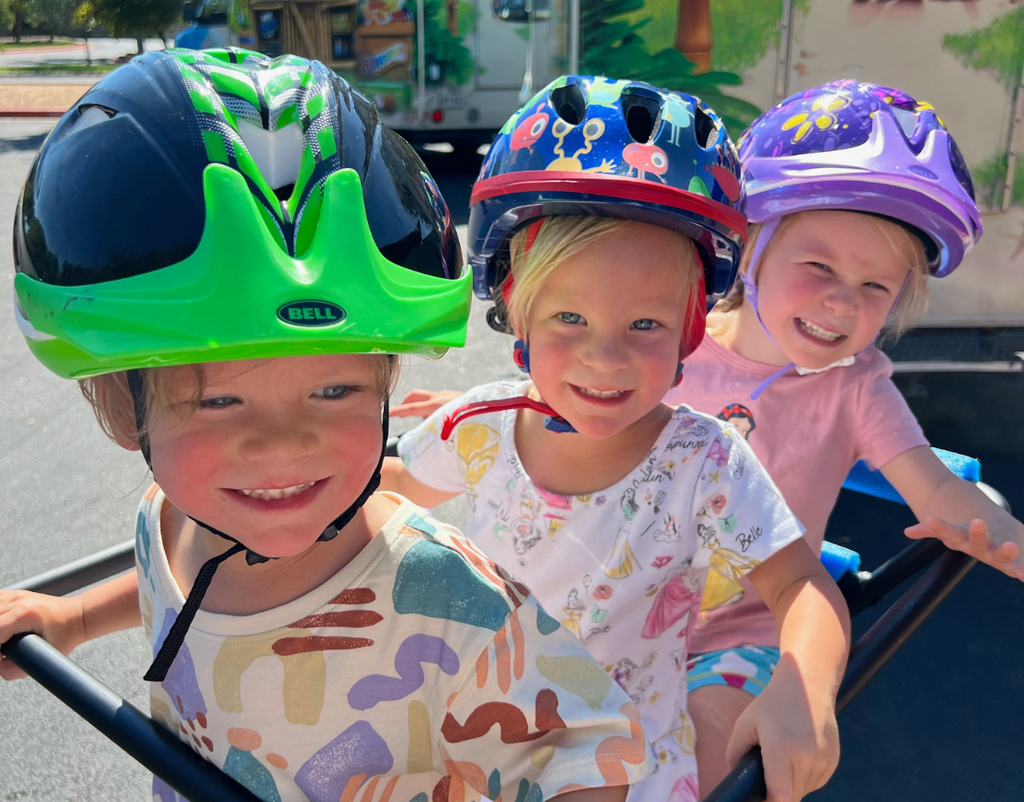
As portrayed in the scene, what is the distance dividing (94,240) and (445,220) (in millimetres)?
558

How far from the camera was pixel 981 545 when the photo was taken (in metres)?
2.02

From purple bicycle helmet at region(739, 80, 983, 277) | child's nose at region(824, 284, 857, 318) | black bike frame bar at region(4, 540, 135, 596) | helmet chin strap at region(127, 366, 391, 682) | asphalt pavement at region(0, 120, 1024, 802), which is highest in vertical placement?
purple bicycle helmet at region(739, 80, 983, 277)

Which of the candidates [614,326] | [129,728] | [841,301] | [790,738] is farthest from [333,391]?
[841,301]

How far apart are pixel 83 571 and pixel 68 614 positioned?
0.43ft

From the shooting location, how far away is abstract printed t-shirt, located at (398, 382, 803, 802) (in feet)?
6.34

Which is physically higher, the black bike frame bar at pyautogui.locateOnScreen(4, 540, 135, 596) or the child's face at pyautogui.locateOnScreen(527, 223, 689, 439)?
the child's face at pyautogui.locateOnScreen(527, 223, 689, 439)

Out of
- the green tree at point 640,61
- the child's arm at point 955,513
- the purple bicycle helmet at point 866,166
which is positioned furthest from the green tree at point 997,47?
the child's arm at point 955,513

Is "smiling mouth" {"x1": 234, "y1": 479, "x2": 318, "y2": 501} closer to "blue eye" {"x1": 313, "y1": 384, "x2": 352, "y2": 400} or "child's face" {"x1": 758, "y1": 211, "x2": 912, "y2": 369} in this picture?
"blue eye" {"x1": 313, "y1": 384, "x2": 352, "y2": 400}

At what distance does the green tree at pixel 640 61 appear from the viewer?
4.74m

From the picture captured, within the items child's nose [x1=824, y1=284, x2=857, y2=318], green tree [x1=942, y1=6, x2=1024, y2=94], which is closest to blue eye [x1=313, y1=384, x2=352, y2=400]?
child's nose [x1=824, y1=284, x2=857, y2=318]

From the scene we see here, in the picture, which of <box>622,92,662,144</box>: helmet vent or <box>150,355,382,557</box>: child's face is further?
<box>622,92,662,144</box>: helmet vent

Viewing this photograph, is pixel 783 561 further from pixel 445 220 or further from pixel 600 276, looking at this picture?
pixel 445 220

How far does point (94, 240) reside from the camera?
1.30 m

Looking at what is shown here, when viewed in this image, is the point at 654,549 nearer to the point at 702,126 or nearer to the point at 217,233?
the point at 702,126
